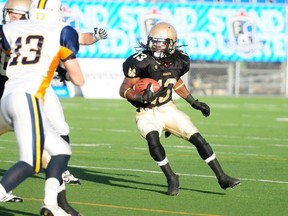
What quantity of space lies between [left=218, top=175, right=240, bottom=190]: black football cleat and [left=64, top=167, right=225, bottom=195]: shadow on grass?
0.14 meters

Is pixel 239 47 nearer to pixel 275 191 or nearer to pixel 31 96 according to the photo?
pixel 275 191

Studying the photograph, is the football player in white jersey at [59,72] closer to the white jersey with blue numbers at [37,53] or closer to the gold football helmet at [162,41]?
the white jersey with blue numbers at [37,53]

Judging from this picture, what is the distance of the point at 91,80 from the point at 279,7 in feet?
19.3

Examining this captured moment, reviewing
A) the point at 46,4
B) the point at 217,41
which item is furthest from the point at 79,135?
the point at 217,41

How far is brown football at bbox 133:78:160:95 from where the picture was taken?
8727 mm

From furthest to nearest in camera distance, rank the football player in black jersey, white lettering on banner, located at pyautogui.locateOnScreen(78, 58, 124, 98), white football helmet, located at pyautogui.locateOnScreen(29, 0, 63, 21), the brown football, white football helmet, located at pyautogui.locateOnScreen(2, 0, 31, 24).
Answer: white lettering on banner, located at pyautogui.locateOnScreen(78, 58, 124, 98) < the brown football < the football player in black jersey < white football helmet, located at pyautogui.locateOnScreen(2, 0, 31, 24) < white football helmet, located at pyautogui.locateOnScreen(29, 0, 63, 21)

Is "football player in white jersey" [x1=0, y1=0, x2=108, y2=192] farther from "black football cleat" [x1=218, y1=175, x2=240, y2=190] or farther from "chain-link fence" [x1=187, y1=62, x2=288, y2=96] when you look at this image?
"chain-link fence" [x1=187, y1=62, x2=288, y2=96]

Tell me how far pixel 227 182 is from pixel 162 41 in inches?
54.5

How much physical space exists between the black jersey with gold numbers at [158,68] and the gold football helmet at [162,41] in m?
0.10

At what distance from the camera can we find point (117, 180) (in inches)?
374

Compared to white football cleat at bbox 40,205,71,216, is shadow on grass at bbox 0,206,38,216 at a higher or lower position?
lower

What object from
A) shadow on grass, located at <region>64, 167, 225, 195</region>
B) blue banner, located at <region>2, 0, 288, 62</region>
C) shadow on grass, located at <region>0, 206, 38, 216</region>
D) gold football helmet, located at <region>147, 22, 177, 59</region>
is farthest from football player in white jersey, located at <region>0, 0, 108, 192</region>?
blue banner, located at <region>2, 0, 288, 62</region>

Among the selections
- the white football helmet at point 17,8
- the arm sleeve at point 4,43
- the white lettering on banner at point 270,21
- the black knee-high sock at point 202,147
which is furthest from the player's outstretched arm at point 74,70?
the white lettering on banner at point 270,21

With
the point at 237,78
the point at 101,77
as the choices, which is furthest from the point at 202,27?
the point at 101,77
